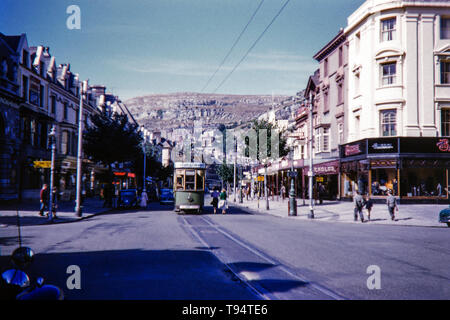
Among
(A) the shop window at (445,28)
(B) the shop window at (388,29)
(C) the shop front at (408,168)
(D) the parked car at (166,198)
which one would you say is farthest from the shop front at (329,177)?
(D) the parked car at (166,198)

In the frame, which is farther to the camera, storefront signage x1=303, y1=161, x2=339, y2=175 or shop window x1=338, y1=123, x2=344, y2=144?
storefront signage x1=303, y1=161, x2=339, y2=175

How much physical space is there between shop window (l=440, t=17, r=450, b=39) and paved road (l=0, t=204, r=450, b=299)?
885 inches

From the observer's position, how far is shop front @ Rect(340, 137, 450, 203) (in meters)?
30.0

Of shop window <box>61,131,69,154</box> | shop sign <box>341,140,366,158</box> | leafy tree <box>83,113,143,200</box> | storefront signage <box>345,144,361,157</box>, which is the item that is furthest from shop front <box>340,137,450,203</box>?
shop window <box>61,131,69,154</box>

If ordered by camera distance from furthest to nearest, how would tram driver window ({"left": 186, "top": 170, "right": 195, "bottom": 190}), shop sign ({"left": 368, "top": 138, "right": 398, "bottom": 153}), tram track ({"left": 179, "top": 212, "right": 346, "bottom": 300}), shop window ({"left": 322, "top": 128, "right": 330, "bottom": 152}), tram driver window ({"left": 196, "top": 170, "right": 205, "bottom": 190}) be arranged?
shop window ({"left": 322, "top": 128, "right": 330, "bottom": 152}) → shop sign ({"left": 368, "top": 138, "right": 398, "bottom": 153}) → tram driver window ({"left": 196, "top": 170, "right": 205, "bottom": 190}) → tram driver window ({"left": 186, "top": 170, "right": 195, "bottom": 190}) → tram track ({"left": 179, "top": 212, "right": 346, "bottom": 300})

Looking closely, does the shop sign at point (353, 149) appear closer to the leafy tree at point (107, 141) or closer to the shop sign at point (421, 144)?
the shop sign at point (421, 144)

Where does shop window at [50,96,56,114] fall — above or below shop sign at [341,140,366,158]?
above

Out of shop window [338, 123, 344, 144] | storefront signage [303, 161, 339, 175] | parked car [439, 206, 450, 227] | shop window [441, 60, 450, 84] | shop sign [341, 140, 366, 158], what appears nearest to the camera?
parked car [439, 206, 450, 227]

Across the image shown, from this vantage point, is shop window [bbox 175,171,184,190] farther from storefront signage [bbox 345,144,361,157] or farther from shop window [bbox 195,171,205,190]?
storefront signage [bbox 345,144,361,157]

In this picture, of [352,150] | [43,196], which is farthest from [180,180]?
[352,150]

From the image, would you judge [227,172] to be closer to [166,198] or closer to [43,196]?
[166,198]

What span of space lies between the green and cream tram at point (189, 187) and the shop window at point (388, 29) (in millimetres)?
16893

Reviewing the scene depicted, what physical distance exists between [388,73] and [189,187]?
682 inches
